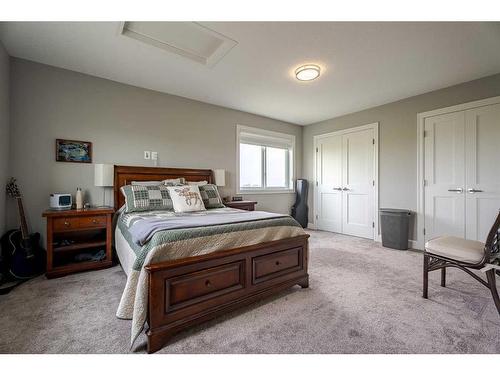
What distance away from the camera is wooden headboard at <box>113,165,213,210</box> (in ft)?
9.65

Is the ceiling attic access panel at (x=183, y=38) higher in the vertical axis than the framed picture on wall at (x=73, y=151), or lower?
higher

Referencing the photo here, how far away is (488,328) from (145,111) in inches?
164

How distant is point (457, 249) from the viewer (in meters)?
1.79

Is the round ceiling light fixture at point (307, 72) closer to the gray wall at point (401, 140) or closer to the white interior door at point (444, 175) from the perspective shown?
the gray wall at point (401, 140)

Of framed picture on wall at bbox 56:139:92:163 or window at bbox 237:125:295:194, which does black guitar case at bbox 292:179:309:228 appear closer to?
window at bbox 237:125:295:194

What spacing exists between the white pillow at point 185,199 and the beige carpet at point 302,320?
950 millimetres

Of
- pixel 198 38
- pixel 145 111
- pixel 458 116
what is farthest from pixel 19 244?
pixel 458 116

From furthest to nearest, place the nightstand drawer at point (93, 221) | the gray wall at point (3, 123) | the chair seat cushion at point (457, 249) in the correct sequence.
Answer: the nightstand drawer at point (93, 221) → the gray wall at point (3, 123) → the chair seat cushion at point (457, 249)

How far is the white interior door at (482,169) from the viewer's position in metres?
2.84

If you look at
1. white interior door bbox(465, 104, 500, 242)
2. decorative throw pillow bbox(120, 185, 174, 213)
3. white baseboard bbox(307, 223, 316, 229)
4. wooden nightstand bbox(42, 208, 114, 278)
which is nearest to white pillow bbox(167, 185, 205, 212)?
decorative throw pillow bbox(120, 185, 174, 213)

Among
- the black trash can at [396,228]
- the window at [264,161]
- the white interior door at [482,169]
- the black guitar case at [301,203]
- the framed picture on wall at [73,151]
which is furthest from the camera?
the black guitar case at [301,203]

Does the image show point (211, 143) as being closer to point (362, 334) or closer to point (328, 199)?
point (328, 199)

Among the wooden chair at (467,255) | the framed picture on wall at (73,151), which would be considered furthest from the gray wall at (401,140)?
the framed picture on wall at (73,151)

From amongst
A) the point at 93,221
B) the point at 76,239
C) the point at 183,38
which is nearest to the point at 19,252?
the point at 76,239
